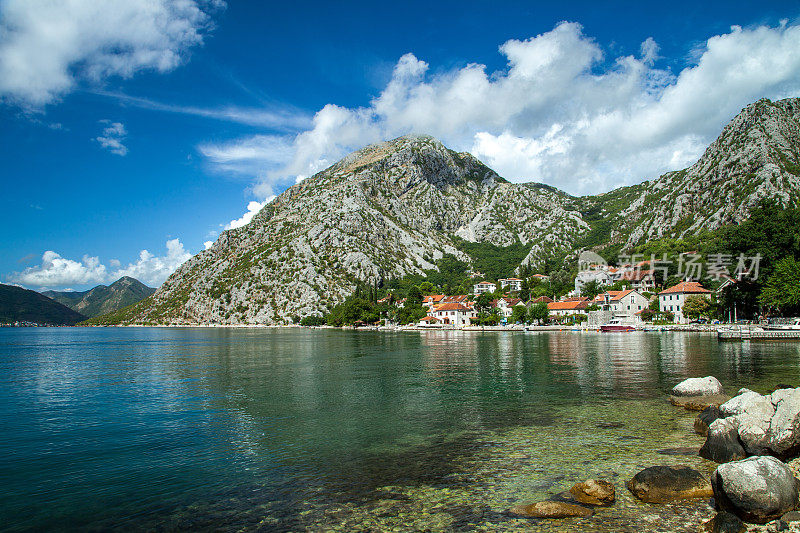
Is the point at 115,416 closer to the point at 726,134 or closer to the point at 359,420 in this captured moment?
the point at 359,420

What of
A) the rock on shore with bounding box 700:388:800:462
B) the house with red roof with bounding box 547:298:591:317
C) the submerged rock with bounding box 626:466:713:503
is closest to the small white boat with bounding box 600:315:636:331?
the house with red roof with bounding box 547:298:591:317

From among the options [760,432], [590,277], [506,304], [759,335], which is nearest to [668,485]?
[760,432]

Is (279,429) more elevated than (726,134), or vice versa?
Result: (726,134)

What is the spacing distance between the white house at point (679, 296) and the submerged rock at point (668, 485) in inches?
4252

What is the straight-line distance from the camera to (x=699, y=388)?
899 inches

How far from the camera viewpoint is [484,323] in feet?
455

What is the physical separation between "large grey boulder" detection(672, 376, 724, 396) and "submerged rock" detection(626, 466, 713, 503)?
12689 mm

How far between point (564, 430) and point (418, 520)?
10.3 meters

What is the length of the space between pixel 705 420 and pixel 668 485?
26.9 ft

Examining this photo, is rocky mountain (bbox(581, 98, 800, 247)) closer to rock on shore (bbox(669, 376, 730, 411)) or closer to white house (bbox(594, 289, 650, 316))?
white house (bbox(594, 289, 650, 316))

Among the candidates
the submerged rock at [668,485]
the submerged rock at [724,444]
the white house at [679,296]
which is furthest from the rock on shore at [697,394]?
the white house at [679,296]

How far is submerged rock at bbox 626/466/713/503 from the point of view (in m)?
11.6

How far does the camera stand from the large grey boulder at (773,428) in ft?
44.7

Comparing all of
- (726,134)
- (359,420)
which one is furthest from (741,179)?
(359,420)
